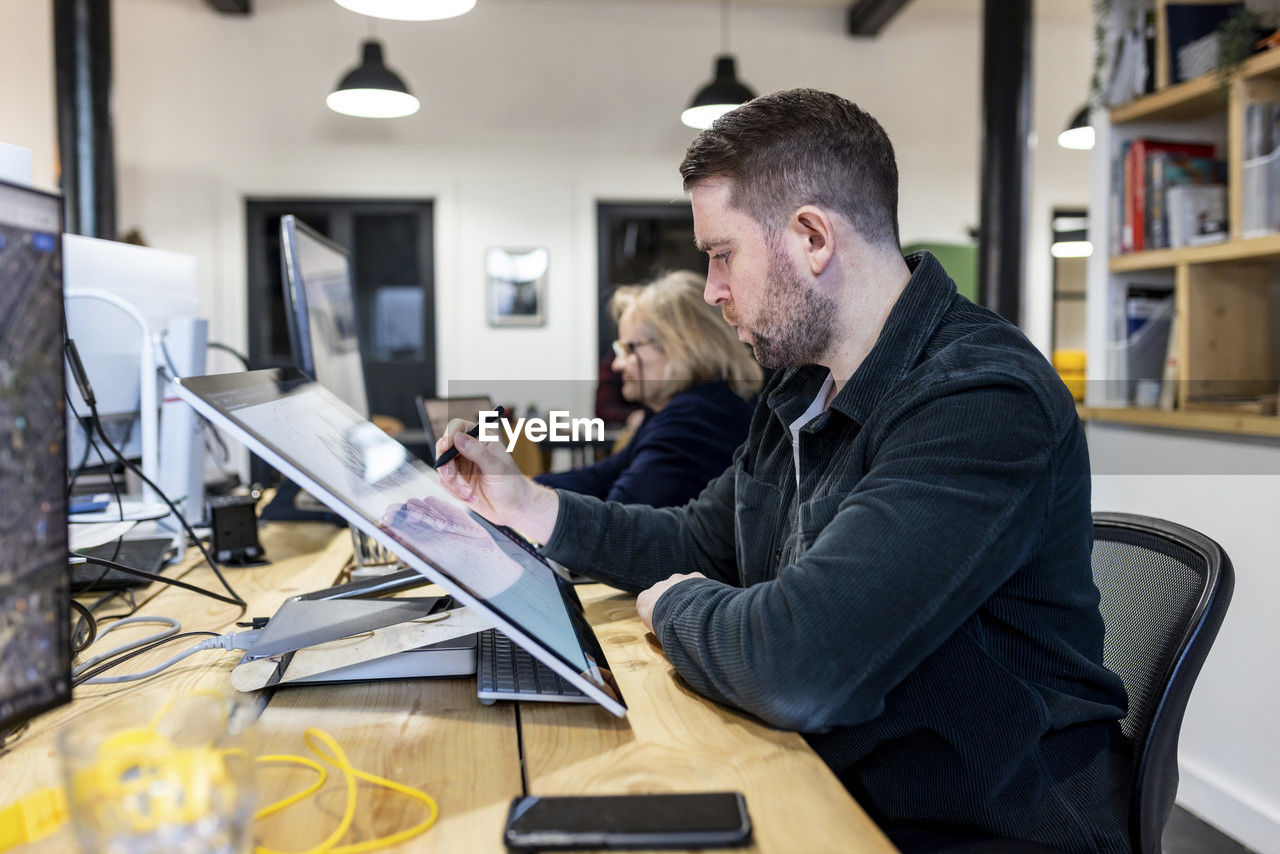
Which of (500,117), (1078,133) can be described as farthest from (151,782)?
(500,117)

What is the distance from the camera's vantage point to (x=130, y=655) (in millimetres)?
984

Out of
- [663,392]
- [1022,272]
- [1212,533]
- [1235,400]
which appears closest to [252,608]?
[663,392]

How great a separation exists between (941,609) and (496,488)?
564 mm

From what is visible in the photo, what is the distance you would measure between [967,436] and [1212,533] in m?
1.58

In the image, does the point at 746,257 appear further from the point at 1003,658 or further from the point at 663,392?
the point at 663,392

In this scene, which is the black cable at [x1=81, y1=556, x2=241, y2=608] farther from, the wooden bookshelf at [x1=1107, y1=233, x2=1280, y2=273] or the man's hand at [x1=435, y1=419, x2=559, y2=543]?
the wooden bookshelf at [x1=1107, y1=233, x2=1280, y2=273]

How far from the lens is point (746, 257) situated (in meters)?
→ 1.02

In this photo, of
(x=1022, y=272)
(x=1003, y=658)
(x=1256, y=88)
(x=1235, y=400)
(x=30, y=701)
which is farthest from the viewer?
(x=1022, y=272)

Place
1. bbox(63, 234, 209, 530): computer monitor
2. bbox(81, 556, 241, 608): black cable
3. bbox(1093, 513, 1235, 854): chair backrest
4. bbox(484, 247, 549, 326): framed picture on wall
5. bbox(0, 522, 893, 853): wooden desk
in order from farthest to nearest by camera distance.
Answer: bbox(484, 247, 549, 326): framed picture on wall
bbox(63, 234, 209, 530): computer monitor
bbox(81, 556, 241, 608): black cable
bbox(1093, 513, 1235, 854): chair backrest
bbox(0, 522, 893, 853): wooden desk

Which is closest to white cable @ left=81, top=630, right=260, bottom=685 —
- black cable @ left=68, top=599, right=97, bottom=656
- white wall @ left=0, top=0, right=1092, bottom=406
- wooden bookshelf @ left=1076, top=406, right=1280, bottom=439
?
black cable @ left=68, top=599, right=97, bottom=656

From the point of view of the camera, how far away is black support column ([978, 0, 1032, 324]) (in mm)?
4070

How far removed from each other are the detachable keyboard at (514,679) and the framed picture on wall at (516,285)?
489cm

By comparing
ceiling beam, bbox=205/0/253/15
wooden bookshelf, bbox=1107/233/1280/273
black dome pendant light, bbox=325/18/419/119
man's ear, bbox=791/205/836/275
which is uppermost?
ceiling beam, bbox=205/0/253/15

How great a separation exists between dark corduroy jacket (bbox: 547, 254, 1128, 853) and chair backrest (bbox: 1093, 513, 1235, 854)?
32mm
